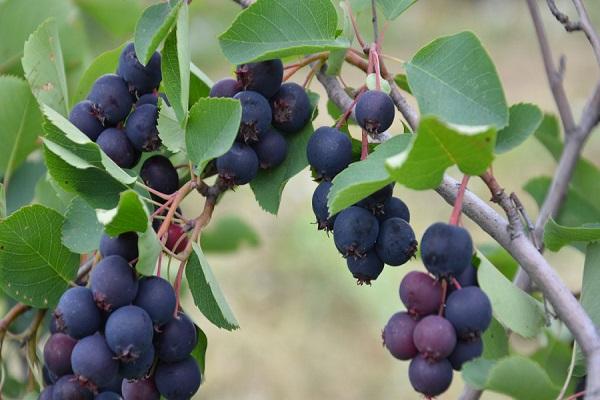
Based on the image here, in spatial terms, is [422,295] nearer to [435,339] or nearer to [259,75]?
[435,339]

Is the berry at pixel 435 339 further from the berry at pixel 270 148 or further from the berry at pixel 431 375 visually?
the berry at pixel 270 148

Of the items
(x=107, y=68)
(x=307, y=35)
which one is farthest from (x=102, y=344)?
(x=107, y=68)

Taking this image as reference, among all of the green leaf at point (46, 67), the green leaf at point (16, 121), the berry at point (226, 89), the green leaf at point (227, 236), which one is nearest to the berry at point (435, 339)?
the berry at point (226, 89)

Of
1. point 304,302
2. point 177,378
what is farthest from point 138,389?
point 304,302

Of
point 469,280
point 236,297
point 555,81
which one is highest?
point 469,280

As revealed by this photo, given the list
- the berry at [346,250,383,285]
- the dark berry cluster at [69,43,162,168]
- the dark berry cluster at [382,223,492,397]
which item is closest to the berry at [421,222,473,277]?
the dark berry cluster at [382,223,492,397]

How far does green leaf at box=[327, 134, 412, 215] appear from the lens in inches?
24.1

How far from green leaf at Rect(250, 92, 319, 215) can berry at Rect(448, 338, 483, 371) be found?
0.87 ft

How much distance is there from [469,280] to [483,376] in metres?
0.09

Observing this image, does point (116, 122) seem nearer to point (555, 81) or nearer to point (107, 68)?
point (107, 68)

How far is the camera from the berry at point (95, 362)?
658 millimetres

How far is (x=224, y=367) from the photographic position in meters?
3.02

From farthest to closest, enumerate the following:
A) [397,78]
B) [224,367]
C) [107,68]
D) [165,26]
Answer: [224,367] → [107,68] → [397,78] → [165,26]

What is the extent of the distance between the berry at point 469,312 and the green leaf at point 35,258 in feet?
1.27
